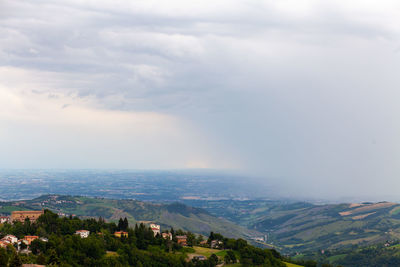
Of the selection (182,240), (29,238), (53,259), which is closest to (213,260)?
(182,240)

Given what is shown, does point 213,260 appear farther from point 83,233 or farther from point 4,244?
point 4,244

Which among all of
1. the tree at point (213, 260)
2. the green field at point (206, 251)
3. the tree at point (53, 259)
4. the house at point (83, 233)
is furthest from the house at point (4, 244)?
the green field at point (206, 251)

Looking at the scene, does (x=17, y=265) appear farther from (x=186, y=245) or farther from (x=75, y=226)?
(x=186, y=245)

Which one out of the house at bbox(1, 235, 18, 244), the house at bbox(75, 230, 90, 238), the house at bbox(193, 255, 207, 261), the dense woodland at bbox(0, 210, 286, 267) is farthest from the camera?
the house at bbox(75, 230, 90, 238)

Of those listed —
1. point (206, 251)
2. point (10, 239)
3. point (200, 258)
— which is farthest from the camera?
point (206, 251)

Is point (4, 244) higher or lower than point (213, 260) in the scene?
higher

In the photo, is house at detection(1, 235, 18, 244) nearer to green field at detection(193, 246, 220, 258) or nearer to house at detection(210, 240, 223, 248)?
green field at detection(193, 246, 220, 258)

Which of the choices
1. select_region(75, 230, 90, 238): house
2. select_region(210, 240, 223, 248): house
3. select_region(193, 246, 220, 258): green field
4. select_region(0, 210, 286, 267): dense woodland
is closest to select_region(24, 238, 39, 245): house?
select_region(0, 210, 286, 267): dense woodland

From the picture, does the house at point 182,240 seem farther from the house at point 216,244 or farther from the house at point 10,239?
the house at point 10,239
